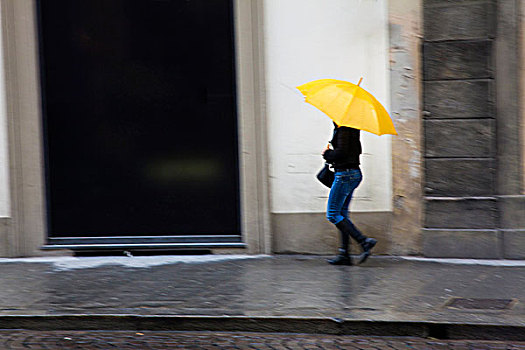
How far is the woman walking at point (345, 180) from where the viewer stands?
826 centimetres

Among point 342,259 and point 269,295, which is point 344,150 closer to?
point 342,259

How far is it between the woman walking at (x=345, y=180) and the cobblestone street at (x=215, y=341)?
234 cm

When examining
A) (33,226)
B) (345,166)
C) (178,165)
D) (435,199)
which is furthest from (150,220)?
(435,199)

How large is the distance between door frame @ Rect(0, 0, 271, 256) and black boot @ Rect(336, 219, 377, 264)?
1.21 metres

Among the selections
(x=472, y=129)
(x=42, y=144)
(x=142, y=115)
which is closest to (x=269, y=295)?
(x=472, y=129)

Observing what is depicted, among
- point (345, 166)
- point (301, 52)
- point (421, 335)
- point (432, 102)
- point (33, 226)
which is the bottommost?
point (421, 335)

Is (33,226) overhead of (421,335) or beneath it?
overhead

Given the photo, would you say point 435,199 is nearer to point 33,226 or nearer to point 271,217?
point 271,217

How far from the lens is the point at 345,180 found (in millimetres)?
8375

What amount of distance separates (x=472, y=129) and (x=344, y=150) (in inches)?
63.8

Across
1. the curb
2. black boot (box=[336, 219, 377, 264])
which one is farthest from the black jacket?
the curb

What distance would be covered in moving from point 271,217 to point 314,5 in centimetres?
253

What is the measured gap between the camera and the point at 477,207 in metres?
8.84

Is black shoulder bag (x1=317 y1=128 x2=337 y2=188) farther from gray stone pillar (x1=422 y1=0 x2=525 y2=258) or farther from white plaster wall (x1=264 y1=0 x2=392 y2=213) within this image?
gray stone pillar (x1=422 y1=0 x2=525 y2=258)
